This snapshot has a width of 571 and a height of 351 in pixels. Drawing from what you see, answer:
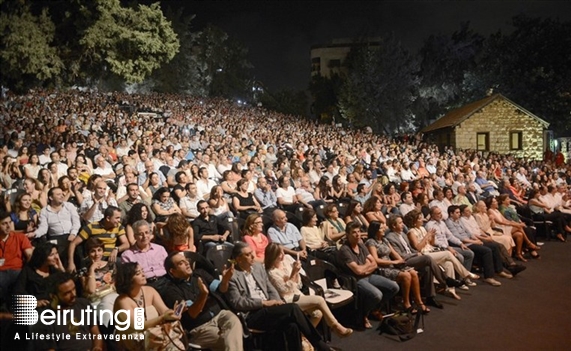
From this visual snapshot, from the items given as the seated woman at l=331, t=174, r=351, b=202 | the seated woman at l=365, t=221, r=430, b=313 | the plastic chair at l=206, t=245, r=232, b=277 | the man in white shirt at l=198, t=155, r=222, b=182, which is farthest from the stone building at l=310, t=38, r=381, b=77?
the plastic chair at l=206, t=245, r=232, b=277

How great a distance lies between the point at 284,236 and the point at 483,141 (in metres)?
23.3

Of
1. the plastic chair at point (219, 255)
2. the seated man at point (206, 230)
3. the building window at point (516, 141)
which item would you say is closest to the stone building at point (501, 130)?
the building window at point (516, 141)

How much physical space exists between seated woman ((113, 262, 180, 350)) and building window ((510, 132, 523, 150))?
2718 centimetres

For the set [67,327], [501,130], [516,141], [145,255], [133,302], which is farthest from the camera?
[516,141]

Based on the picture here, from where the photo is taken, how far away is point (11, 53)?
1087 centimetres

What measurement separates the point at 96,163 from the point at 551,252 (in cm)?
919

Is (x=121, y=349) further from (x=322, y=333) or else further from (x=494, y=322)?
(x=494, y=322)

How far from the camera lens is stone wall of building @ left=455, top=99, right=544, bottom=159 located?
1026 inches

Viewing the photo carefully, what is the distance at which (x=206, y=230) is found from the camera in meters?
6.63

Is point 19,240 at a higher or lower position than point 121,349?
higher

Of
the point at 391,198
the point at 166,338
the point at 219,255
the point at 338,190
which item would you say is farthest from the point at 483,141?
the point at 166,338

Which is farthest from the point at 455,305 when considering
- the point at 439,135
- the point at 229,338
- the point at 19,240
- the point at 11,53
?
the point at 439,135

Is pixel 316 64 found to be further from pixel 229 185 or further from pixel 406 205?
pixel 406 205

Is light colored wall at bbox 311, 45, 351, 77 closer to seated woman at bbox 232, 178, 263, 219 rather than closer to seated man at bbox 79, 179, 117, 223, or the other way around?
seated woman at bbox 232, 178, 263, 219
